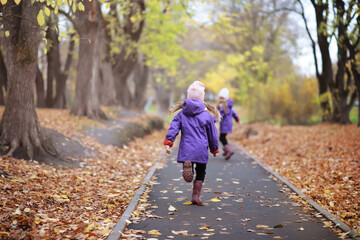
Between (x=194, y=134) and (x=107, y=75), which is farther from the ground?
(x=107, y=75)

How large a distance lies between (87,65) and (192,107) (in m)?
10.1

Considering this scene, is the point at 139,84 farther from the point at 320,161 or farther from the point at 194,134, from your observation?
the point at 194,134

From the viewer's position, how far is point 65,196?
22.1ft

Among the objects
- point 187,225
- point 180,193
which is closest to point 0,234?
point 187,225

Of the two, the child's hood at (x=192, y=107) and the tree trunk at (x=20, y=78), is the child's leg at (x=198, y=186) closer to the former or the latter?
the child's hood at (x=192, y=107)

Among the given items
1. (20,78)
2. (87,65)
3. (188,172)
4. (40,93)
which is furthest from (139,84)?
(188,172)

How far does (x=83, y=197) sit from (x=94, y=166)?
3.28 m

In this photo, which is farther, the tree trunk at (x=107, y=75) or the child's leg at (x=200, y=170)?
the tree trunk at (x=107, y=75)

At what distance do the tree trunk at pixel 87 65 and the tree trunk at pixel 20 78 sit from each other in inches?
204

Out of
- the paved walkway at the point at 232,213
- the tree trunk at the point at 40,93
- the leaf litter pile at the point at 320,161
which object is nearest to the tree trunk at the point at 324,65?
the leaf litter pile at the point at 320,161

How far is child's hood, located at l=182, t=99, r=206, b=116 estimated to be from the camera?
679cm

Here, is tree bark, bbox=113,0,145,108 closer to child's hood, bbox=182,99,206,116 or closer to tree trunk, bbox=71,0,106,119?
tree trunk, bbox=71,0,106,119

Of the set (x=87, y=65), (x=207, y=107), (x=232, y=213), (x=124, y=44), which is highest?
(x=124, y=44)

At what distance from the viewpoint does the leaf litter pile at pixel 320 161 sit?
→ 6.84m
